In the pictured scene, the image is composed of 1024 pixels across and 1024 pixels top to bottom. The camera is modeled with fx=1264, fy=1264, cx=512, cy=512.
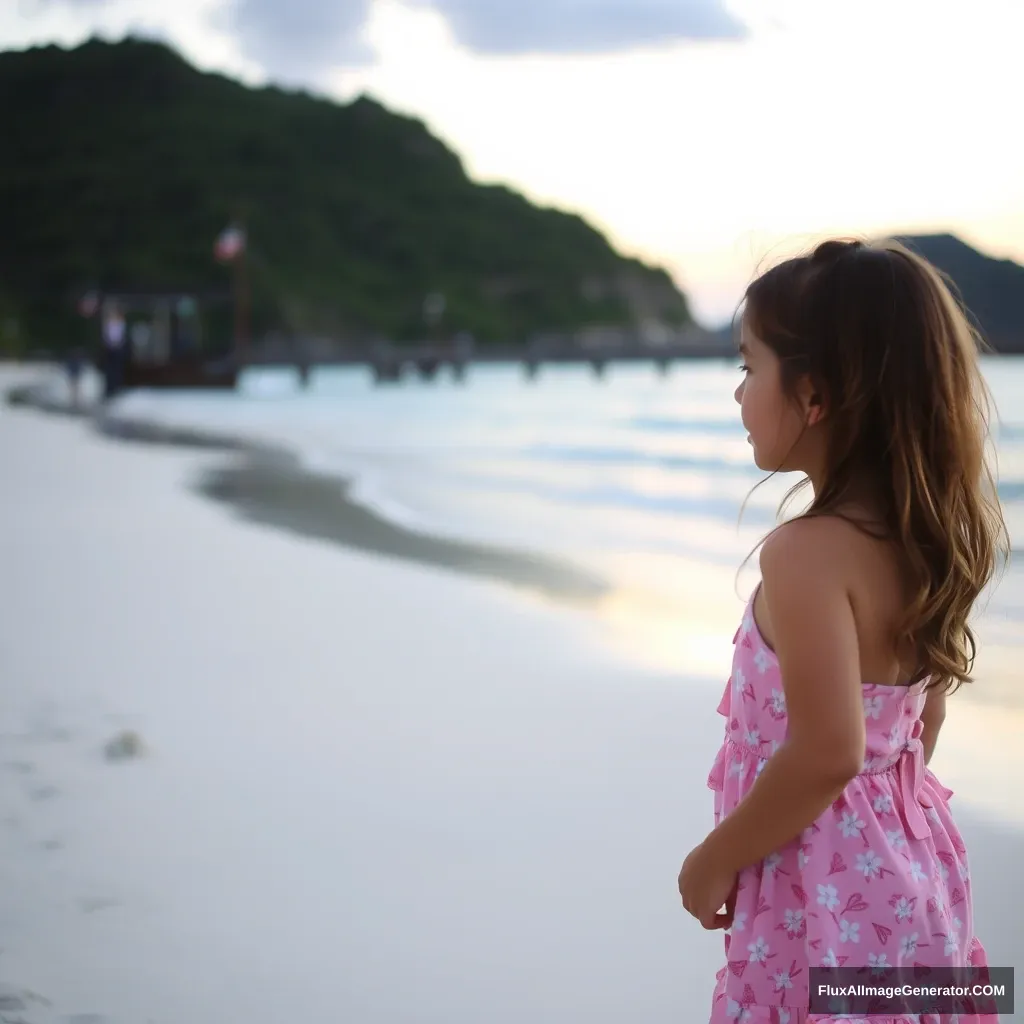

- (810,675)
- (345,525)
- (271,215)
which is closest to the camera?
(810,675)

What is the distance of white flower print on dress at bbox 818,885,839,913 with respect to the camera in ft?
4.15

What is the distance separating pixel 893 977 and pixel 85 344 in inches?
3915

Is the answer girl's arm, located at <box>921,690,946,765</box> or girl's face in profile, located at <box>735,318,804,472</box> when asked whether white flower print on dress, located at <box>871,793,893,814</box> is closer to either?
girl's arm, located at <box>921,690,946,765</box>

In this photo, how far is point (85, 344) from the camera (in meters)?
94.4

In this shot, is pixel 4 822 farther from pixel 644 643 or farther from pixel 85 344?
pixel 85 344

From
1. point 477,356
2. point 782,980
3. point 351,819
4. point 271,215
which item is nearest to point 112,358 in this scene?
point 351,819

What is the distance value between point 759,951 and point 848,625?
370 mm

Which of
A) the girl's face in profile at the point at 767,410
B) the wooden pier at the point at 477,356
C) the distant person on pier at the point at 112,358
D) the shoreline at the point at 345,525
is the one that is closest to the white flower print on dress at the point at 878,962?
the girl's face in profile at the point at 767,410

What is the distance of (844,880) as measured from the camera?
1.27 metres

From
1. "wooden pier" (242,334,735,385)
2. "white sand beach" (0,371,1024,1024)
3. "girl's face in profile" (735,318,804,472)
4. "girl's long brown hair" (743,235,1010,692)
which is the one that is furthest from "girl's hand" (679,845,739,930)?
"wooden pier" (242,334,735,385)

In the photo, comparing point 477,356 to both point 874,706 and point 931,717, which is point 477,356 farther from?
point 874,706

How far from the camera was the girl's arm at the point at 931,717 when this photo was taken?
1438mm

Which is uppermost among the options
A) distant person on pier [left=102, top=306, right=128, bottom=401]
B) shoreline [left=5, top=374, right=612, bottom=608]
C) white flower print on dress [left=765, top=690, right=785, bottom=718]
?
distant person on pier [left=102, top=306, right=128, bottom=401]

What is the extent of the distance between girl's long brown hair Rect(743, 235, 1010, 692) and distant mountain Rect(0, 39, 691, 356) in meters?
98.2
